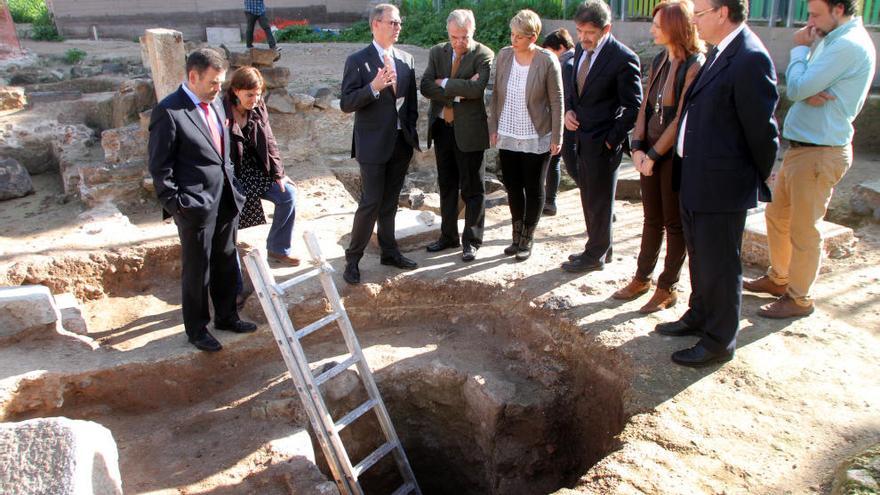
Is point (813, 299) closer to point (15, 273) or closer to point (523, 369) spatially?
point (523, 369)

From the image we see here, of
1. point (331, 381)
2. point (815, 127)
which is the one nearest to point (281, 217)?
point (331, 381)

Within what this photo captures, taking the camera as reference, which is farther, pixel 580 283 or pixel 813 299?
pixel 580 283

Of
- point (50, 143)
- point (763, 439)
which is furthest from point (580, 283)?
point (50, 143)

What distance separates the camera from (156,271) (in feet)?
19.0

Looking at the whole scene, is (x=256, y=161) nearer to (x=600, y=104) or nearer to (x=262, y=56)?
(x=600, y=104)

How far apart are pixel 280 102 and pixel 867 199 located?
6721mm

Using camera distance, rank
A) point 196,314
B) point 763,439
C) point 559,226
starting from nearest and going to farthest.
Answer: point 763,439
point 196,314
point 559,226

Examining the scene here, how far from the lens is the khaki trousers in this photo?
4.12 metres

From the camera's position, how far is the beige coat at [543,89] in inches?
194

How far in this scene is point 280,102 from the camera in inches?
345

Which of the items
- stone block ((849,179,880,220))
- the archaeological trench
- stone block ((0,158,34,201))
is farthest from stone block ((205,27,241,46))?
stone block ((849,179,880,220))

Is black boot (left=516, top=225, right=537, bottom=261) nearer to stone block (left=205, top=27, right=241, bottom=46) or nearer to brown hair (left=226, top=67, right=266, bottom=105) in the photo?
brown hair (left=226, top=67, right=266, bottom=105)

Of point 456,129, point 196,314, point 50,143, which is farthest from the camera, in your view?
point 50,143

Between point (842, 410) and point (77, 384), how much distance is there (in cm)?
448
